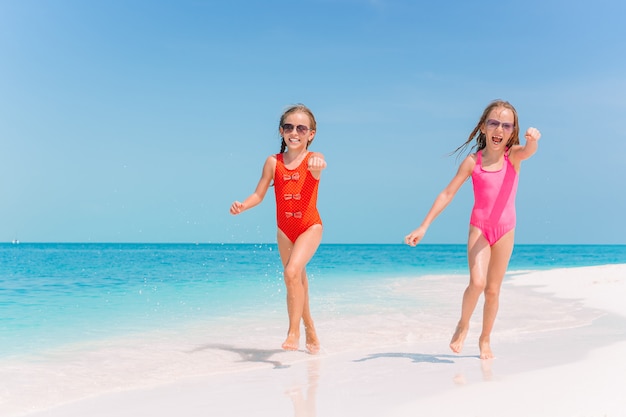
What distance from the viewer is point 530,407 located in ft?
12.1

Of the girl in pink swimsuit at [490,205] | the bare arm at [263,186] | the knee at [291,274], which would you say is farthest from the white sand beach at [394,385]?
the bare arm at [263,186]

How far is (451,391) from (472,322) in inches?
167

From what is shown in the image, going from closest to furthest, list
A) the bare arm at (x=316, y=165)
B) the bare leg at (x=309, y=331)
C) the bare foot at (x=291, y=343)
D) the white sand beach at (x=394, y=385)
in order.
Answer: the white sand beach at (x=394, y=385), the bare foot at (x=291, y=343), the bare arm at (x=316, y=165), the bare leg at (x=309, y=331)

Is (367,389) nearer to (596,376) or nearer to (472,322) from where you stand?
(596,376)

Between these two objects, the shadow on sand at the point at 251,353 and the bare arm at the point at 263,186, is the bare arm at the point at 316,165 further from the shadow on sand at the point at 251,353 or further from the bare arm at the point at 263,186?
the shadow on sand at the point at 251,353

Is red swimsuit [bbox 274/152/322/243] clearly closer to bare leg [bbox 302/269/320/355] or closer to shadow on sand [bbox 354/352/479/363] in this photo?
bare leg [bbox 302/269/320/355]

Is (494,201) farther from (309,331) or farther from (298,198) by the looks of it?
(309,331)

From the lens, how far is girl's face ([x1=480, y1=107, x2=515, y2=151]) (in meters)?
5.34

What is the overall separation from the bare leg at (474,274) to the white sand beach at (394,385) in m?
0.25

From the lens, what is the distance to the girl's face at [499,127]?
5340 millimetres

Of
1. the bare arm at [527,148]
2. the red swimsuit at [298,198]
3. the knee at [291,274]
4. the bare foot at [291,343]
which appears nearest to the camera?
the bare arm at [527,148]

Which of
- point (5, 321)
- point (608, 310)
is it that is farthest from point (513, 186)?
point (5, 321)

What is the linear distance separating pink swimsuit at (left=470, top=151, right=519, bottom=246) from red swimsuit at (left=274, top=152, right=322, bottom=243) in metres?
1.35

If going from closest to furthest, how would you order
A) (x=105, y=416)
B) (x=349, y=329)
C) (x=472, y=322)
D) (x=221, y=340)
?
(x=105, y=416) → (x=221, y=340) → (x=349, y=329) → (x=472, y=322)
